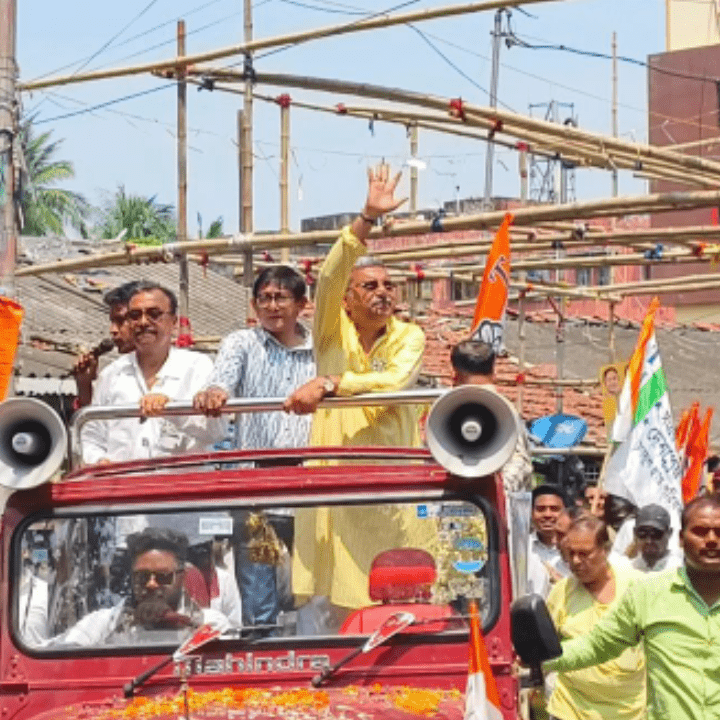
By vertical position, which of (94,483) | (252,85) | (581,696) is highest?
(252,85)

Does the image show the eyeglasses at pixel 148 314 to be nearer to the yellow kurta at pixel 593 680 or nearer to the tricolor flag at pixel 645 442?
the yellow kurta at pixel 593 680

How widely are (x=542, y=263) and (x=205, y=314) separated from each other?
6.60 m

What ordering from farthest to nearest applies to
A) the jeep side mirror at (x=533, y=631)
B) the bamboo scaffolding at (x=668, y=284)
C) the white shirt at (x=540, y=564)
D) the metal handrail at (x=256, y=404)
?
1. the bamboo scaffolding at (x=668, y=284)
2. the white shirt at (x=540, y=564)
3. the metal handrail at (x=256, y=404)
4. the jeep side mirror at (x=533, y=631)

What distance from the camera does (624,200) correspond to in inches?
536

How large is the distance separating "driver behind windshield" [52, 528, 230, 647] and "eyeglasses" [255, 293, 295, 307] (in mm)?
1917

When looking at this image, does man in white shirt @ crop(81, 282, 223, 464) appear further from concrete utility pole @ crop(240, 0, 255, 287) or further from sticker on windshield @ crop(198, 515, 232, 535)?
concrete utility pole @ crop(240, 0, 255, 287)

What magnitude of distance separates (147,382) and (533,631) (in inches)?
115

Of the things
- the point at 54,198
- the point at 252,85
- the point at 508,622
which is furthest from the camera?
the point at 54,198

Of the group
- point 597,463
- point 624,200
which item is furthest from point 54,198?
point 624,200

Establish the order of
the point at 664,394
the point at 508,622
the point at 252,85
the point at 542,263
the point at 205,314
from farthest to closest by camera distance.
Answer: the point at 205,314 → the point at 542,263 → the point at 252,85 → the point at 664,394 → the point at 508,622

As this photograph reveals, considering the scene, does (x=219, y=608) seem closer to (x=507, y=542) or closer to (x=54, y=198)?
(x=507, y=542)

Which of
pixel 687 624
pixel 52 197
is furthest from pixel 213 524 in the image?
pixel 52 197

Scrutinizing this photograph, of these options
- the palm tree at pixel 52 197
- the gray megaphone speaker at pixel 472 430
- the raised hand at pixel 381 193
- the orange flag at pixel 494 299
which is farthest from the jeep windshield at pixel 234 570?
the palm tree at pixel 52 197

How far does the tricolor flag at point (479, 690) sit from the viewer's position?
579cm
